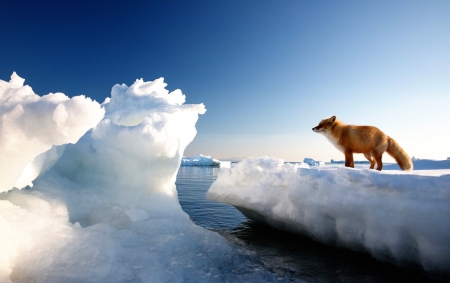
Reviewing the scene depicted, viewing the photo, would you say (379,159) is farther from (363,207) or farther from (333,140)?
(363,207)

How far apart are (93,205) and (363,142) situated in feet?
17.4

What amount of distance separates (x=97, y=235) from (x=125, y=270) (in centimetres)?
78

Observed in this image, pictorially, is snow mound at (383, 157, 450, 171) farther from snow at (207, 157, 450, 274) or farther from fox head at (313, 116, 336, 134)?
snow at (207, 157, 450, 274)

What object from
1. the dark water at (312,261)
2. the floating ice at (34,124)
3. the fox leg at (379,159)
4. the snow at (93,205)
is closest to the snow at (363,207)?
the dark water at (312,261)

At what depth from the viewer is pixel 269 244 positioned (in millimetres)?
5004

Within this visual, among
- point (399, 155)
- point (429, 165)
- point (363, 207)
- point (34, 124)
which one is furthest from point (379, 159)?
point (34, 124)

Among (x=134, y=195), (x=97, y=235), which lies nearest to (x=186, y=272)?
(x=97, y=235)

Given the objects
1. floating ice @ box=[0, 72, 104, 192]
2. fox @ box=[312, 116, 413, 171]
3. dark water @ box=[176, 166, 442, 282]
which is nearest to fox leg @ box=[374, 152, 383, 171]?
fox @ box=[312, 116, 413, 171]

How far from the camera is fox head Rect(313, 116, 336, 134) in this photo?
18.3ft

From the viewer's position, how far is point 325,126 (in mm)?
5641

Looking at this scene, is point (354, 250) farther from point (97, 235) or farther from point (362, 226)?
point (97, 235)

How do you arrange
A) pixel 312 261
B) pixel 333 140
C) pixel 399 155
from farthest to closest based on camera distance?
pixel 333 140
pixel 399 155
pixel 312 261

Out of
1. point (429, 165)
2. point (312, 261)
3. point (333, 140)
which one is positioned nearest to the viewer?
point (312, 261)

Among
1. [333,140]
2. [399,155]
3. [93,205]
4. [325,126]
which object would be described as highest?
[325,126]
